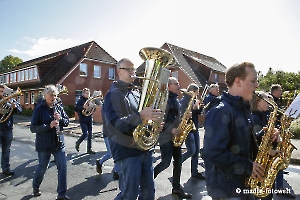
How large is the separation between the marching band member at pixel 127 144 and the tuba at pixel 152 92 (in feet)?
0.47

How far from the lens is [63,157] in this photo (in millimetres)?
4219

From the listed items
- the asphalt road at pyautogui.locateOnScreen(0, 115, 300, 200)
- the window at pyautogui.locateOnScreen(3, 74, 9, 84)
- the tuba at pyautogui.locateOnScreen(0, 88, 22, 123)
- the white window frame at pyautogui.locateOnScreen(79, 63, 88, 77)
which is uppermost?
the white window frame at pyautogui.locateOnScreen(79, 63, 88, 77)

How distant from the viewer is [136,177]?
2.89m

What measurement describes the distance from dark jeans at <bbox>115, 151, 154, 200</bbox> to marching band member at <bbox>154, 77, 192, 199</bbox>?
132 cm

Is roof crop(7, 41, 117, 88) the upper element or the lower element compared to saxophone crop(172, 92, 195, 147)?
upper

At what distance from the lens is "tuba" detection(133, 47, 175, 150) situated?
2.81 m

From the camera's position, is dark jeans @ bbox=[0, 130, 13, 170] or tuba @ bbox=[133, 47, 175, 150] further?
dark jeans @ bbox=[0, 130, 13, 170]

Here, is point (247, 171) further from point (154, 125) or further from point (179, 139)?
point (179, 139)

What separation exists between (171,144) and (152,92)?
1.81 m

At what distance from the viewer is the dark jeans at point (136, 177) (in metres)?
2.87

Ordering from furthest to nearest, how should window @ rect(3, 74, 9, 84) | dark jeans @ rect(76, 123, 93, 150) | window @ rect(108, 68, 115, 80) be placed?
window @ rect(3, 74, 9, 84) → window @ rect(108, 68, 115, 80) → dark jeans @ rect(76, 123, 93, 150)

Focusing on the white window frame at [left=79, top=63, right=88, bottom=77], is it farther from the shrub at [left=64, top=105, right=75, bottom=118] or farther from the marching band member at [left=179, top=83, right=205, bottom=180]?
the marching band member at [left=179, top=83, right=205, bottom=180]

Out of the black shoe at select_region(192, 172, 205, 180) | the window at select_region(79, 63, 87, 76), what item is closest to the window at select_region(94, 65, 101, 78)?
the window at select_region(79, 63, 87, 76)

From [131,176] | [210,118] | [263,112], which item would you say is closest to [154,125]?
[131,176]
